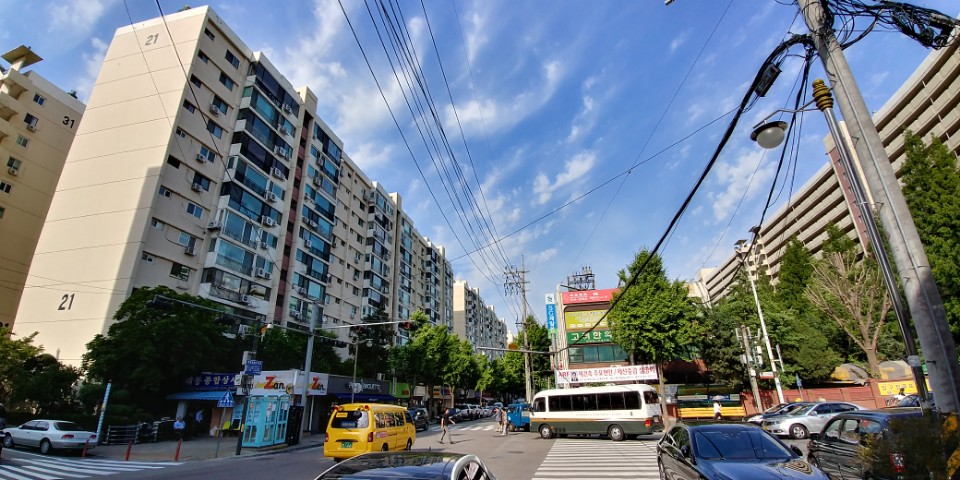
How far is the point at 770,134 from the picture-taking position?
6629 mm

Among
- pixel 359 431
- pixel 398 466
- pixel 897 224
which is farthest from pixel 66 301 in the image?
pixel 897 224

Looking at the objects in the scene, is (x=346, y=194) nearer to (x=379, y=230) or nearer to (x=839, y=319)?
(x=379, y=230)

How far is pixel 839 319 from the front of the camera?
37281 millimetres

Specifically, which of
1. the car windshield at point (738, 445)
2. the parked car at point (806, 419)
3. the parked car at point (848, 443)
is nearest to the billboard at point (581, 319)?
the parked car at point (806, 419)

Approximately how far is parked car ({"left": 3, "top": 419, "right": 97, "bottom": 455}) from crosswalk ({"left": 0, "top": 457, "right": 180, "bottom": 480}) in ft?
3.40

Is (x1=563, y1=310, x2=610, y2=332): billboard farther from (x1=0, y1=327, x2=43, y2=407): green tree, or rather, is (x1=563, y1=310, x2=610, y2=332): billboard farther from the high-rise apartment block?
(x1=0, y1=327, x2=43, y2=407): green tree

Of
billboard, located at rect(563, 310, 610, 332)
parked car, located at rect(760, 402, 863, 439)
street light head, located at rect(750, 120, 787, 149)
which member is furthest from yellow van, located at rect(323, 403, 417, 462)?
billboard, located at rect(563, 310, 610, 332)

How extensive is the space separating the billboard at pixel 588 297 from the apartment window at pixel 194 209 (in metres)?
37.5

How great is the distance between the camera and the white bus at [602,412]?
21.6 metres

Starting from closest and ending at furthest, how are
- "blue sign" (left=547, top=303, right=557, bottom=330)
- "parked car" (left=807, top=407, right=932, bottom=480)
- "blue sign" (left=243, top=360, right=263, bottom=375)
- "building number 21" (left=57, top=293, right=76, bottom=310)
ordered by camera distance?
"parked car" (left=807, top=407, right=932, bottom=480)
"blue sign" (left=243, top=360, right=263, bottom=375)
"building number 21" (left=57, top=293, right=76, bottom=310)
"blue sign" (left=547, top=303, right=557, bottom=330)

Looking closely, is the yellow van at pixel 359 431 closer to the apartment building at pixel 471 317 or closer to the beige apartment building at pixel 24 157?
the beige apartment building at pixel 24 157

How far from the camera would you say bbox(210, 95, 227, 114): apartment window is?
34969 millimetres

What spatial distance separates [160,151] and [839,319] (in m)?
56.5

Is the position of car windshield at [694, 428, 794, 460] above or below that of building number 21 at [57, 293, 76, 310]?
below
